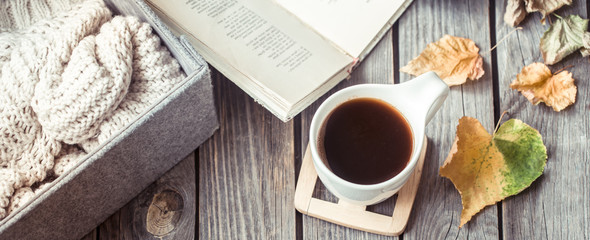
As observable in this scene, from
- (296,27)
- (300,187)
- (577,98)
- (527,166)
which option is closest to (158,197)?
(300,187)

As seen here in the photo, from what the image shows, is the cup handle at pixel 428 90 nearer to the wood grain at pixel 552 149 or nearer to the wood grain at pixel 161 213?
the wood grain at pixel 552 149

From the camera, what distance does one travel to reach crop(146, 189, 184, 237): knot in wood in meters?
0.68

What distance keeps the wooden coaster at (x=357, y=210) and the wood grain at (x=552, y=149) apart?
0.13 m

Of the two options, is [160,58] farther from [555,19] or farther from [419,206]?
[555,19]

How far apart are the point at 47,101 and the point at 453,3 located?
1.87 ft

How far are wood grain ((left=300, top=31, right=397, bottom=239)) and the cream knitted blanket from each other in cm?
20

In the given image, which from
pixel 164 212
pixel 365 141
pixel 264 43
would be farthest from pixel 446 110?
pixel 164 212

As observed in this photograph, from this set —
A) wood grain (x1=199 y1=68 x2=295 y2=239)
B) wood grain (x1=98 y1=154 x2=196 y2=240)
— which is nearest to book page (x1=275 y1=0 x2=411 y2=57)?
wood grain (x1=199 y1=68 x2=295 y2=239)

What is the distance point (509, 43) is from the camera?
727 millimetres

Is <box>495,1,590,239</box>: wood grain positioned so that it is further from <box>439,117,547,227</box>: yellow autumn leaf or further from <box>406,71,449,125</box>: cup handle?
<box>406,71,449,125</box>: cup handle

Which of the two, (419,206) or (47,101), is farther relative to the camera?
(419,206)

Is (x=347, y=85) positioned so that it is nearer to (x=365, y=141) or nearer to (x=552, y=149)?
(x=365, y=141)

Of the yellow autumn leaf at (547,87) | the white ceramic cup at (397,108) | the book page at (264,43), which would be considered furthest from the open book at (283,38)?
the yellow autumn leaf at (547,87)

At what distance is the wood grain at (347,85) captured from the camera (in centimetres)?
67
